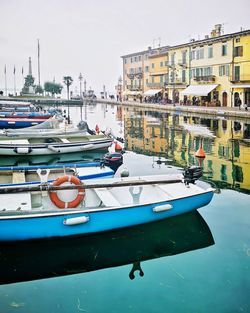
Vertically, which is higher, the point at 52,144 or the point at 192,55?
the point at 192,55

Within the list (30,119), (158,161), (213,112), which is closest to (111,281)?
(158,161)

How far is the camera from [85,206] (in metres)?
9.84

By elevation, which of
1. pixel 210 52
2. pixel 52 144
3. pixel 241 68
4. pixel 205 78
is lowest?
pixel 52 144

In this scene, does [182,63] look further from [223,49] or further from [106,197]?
[106,197]

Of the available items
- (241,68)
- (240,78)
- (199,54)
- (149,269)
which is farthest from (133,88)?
(149,269)

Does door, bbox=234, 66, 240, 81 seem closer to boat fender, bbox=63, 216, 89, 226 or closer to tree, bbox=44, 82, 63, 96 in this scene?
boat fender, bbox=63, 216, 89, 226

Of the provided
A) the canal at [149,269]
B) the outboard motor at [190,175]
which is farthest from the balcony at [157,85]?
the outboard motor at [190,175]

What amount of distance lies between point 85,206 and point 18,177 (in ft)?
9.04

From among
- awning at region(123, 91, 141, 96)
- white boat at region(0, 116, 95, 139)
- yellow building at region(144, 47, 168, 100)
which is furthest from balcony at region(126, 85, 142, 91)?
white boat at region(0, 116, 95, 139)

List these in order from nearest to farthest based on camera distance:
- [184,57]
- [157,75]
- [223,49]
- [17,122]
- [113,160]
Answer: [113,160] < [17,122] < [223,49] < [184,57] < [157,75]

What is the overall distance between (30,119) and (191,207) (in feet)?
83.7

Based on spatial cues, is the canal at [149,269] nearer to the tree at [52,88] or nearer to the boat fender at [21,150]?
the boat fender at [21,150]

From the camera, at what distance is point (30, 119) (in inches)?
1303

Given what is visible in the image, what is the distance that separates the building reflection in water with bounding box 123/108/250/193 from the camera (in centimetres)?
1642
